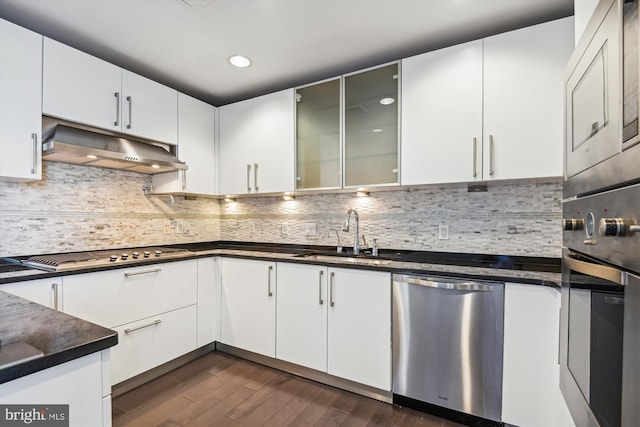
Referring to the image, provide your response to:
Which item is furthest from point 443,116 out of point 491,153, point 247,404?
point 247,404

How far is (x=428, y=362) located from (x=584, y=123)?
4.81 feet

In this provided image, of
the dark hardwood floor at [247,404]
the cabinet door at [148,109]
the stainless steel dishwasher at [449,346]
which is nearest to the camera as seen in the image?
the stainless steel dishwasher at [449,346]

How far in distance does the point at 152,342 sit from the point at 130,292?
1.34 ft

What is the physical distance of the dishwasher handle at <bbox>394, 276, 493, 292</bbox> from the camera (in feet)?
5.49

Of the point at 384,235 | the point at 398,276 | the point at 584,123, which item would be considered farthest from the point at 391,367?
the point at 584,123

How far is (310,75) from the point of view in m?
2.63

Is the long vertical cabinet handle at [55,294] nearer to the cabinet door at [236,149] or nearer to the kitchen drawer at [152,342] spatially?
the kitchen drawer at [152,342]

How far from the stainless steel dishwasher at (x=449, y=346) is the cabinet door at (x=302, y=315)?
516 millimetres

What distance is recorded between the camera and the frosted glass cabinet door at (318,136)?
2436 millimetres

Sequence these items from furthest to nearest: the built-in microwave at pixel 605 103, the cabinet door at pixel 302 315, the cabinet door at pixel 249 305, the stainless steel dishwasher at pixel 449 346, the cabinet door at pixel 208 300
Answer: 1. the cabinet door at pixel 208 300
2. the cabinet door at pixel 249 305
3. the cabinet door at pixel 302 315
4. the stainless steel dishwasher at pixel 449 346
5. the built-in microwave at pixel 605 103

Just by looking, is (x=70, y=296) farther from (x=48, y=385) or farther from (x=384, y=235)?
(x=384, y=235)

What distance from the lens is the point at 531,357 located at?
1583mm

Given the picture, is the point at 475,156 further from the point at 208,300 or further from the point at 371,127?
the point at 208,300

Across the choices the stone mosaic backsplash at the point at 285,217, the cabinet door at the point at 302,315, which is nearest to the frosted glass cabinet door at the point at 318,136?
the stone mosaic backsplash at the point at 285,217
